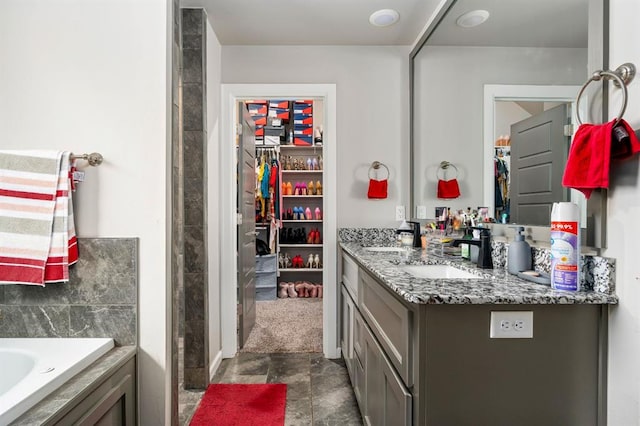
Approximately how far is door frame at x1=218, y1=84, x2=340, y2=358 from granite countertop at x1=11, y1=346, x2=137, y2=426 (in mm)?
1308

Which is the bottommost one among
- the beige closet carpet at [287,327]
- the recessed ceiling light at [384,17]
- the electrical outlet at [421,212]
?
the beige closet carpet at [287,327]

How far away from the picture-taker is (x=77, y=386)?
1.07 meters

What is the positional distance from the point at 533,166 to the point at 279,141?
3.45 meters

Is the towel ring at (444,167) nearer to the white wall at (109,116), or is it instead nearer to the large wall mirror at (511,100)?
the large wall mirror at (511,100)

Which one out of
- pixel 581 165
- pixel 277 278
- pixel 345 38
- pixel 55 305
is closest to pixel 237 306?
pixel 55 305

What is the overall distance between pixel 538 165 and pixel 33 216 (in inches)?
76.1

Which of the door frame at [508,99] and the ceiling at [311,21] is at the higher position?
the ceiling at [311,21]

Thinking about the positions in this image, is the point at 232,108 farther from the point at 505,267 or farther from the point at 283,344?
the point at 505,267

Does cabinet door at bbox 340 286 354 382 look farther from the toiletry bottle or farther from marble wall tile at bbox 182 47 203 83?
marble wall tile at bbox 182 47 203 83

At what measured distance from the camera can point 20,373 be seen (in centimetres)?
128

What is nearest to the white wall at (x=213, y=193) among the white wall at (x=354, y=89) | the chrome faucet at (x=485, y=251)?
the white wall at (x=354, y=89)

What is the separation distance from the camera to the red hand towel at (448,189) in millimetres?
2066

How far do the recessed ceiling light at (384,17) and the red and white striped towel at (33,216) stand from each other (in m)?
1.96

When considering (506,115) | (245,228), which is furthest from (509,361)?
(245,228)
